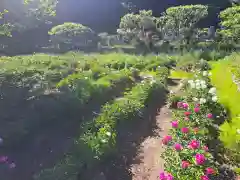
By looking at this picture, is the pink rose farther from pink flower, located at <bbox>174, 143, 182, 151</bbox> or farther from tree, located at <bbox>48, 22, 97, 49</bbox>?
tree, located at <bbox>48, 22, 97, 49</bbox>

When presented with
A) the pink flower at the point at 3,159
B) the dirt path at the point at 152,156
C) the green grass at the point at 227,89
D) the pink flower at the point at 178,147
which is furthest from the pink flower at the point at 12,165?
the green grass at the point at 227,89

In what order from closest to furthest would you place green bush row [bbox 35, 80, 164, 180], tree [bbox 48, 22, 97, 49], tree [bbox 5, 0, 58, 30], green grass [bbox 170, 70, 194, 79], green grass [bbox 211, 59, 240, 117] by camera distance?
green bush row [bbox 35, 80, 164, 180]
green grass [bbox 211, 59, 240, 117]
green grass [bbox 170, 70, 194, 79]
tree [bbox 48, 22, 97, 49]
tree [bbox 5, 0, 58, 30]

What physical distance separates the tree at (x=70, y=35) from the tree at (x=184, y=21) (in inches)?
257

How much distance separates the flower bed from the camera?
7.10 meters

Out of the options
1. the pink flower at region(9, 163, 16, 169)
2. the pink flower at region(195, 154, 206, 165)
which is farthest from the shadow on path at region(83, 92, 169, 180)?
the pink flower at region(9, 163, 16, 169)

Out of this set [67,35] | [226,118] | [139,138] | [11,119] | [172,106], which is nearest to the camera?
[11,119]

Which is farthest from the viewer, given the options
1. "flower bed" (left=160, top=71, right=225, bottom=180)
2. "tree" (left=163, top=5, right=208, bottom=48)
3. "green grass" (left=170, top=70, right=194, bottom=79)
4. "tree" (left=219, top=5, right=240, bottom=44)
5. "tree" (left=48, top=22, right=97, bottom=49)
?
"tree" (left=163, top=5, right=208, bottom=48)

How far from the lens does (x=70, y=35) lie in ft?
83.0

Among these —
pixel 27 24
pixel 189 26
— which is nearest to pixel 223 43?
pixel 189 26

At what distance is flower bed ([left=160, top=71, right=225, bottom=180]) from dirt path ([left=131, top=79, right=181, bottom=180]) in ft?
0.81

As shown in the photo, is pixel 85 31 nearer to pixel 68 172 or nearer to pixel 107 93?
pixel 107 93

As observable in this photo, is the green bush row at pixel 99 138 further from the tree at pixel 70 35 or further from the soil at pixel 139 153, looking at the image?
the tree at pixel 70 35

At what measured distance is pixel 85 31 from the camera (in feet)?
87.6

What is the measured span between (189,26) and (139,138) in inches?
778
